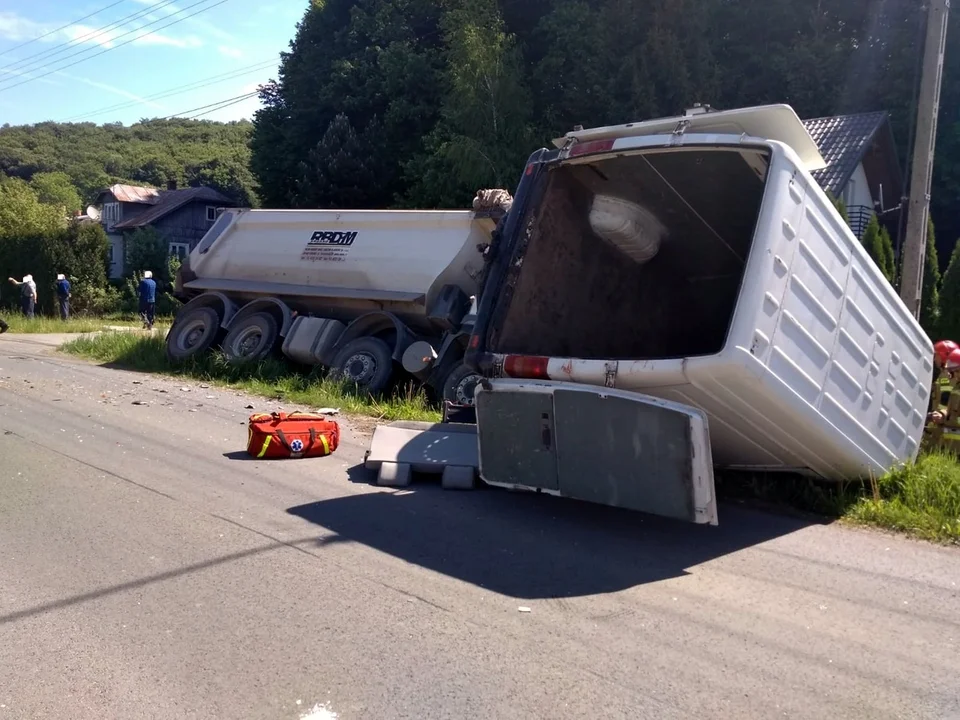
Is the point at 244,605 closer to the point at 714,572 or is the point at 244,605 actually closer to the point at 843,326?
the point at 714,572

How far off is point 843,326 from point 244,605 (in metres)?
3.91

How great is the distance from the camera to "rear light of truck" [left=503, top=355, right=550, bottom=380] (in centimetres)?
604

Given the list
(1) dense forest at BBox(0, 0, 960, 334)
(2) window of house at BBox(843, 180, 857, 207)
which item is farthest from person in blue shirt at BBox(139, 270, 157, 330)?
(2) window of house at BBox(843, 180, 857, 207)

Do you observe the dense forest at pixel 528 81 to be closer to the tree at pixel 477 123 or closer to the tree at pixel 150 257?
the tree at pixel 477 123

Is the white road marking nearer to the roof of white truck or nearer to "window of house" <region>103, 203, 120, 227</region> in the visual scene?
the roof of white truck

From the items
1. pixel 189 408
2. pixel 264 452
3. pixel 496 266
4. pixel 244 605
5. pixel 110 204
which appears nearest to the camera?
pixel 244 605

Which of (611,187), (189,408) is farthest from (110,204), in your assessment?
(611,187)

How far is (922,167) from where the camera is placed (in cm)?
870

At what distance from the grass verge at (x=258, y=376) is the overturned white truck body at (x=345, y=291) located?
0.25 meters

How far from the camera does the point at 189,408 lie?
10.6 metres

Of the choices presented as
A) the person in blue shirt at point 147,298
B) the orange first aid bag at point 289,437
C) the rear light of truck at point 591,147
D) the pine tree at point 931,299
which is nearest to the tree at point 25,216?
the person in blue shirt at point 147,298

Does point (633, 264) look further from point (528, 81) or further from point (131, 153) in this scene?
point (131, 153)

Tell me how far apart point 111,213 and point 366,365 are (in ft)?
157

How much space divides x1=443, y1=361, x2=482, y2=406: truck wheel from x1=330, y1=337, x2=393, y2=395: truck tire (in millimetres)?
1269
